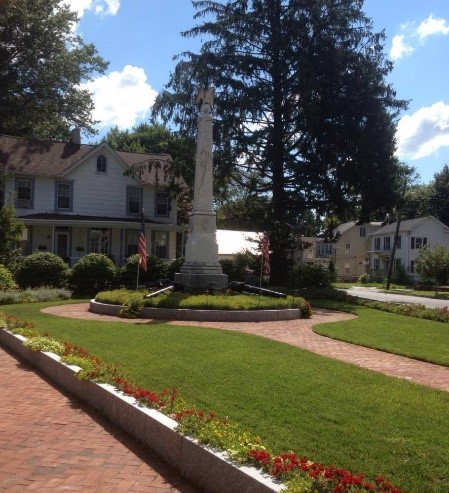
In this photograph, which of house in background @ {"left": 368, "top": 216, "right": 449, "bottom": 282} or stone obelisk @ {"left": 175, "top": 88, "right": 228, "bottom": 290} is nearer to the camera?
stone obelisk @ {"left": 175, "top": 88, "right": 228, "bottom": 290}

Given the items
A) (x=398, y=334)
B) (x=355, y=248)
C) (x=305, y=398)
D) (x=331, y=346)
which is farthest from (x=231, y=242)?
(x=305, y=398)

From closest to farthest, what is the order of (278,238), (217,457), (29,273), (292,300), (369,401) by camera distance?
(217,457) < (369,401) < (292,300) < (29,273) < (278,238)

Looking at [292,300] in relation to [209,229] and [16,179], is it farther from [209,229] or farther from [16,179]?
[16,179]

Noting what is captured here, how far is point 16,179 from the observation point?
3478 centimetres

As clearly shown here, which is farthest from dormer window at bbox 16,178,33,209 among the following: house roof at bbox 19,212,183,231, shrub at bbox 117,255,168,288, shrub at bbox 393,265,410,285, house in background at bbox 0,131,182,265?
shrub at bbox 393,265,410,285

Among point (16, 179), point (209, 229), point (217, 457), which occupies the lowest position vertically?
point (217, 457)

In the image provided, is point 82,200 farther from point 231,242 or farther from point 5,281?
point 231,242

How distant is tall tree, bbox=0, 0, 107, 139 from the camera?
3822cm

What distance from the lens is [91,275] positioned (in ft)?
82.2

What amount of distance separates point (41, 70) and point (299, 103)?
18.5 meters

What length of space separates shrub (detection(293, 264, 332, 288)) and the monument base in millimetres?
10848

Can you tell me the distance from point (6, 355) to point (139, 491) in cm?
743

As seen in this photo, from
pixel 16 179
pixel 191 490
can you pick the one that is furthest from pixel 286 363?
pixel 16 179

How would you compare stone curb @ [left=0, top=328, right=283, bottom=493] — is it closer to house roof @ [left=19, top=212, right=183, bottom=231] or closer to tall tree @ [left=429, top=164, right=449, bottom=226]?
house roof @ [left=19, top=212, right=183, bottom=231]
